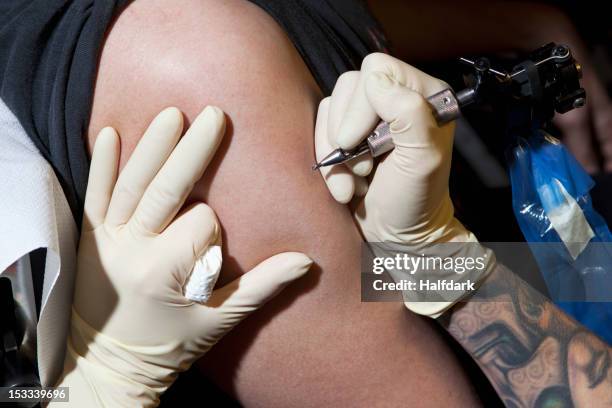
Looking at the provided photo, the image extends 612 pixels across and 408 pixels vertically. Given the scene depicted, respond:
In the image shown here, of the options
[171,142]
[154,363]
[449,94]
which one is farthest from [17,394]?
[449,94]

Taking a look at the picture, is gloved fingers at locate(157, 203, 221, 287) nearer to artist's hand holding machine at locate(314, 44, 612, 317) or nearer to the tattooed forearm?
artist's hand holding machine at locate(314, 44, 612, 317)

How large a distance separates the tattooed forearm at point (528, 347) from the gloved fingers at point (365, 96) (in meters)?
0.36

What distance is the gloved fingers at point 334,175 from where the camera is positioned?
3.49 feet

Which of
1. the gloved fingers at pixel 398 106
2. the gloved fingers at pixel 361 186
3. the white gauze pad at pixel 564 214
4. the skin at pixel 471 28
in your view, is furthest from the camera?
the skin at pixel 471 28

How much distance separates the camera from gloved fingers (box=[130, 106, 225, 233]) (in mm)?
1004

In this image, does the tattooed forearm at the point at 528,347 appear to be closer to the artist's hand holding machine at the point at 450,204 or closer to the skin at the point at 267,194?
the artist's hand holding machine at the point at 450,204

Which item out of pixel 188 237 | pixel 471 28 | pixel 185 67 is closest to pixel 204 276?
pixel 188 237

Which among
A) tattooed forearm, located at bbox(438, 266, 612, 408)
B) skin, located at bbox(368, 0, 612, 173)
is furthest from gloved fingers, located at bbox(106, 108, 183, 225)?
skin, located at bbox(368, 0, 612, 173)

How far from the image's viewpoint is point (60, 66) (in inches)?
42.0

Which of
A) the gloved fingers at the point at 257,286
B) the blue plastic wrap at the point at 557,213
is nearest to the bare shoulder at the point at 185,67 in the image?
the gloved fingers at the point at 257,286

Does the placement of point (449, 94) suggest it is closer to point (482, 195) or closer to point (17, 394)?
point (482, 195)

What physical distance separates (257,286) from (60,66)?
0.46 meters

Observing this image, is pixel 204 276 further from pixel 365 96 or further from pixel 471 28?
pixel 471 28

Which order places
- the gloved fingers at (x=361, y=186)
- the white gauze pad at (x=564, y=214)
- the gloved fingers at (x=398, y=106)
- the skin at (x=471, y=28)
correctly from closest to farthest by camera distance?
the gloved fingers at (x=398, y=106) → the gloved fingers at (x=361, y=186) → the white gauze pad at (x=564, y=214) → the skin at (x=471, y=28)
